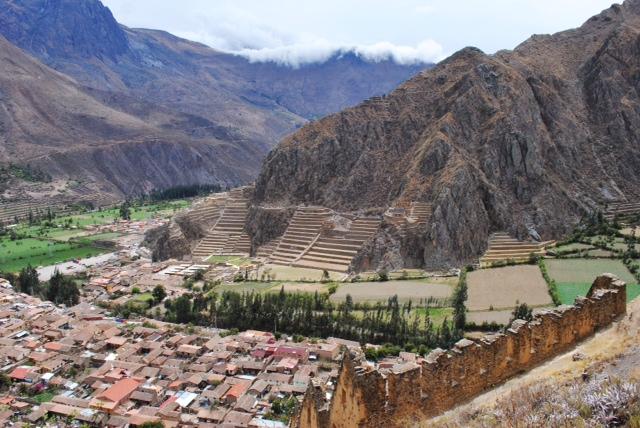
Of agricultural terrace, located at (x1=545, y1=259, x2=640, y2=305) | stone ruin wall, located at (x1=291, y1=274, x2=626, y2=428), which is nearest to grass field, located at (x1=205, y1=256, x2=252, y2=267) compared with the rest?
agricultural terrace, located at (x1=545, y1=259, x2=640, y2=305)

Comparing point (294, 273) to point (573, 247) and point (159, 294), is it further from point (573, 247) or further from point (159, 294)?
point (573, 247)

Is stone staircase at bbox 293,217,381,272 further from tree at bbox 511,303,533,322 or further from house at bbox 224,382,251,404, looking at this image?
house at bbox 224,382,251,404

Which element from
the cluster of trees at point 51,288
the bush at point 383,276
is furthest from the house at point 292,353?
the cluster of trees at point 51,288

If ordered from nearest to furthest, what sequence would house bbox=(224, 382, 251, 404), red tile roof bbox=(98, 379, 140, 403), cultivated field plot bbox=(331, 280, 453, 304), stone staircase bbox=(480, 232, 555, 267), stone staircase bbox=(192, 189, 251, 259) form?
red tile roof bbox=(98, 379, 140, 403), house bbox=(224, 382, 251, 404), cultivated field plot bbox=(331, 280, 453, 304), stone staircase bbox=(480, 232, 555, 267), stone staircase bbox=(192, 189, 251, 259)

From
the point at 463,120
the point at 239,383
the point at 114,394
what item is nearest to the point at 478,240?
the point at 463,120

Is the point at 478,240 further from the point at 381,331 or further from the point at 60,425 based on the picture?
the point at 60,425
